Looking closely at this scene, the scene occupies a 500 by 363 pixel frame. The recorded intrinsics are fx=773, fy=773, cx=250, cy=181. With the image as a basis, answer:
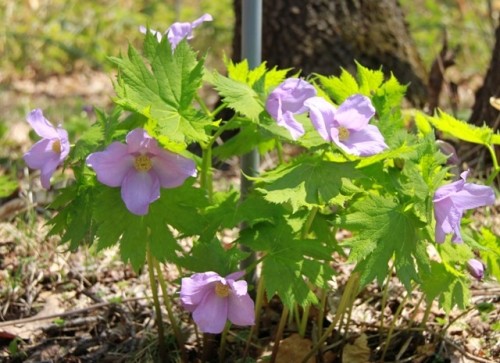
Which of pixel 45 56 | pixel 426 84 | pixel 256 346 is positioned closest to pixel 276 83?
pixel 256 346

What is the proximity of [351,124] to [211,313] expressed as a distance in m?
0.48

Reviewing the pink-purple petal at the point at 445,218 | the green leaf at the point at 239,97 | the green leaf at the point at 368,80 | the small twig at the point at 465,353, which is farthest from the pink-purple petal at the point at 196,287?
the small twig at the point at 465,353

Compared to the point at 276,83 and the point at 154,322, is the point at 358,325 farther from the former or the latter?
the point at 276,83

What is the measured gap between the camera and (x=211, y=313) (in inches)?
62.7

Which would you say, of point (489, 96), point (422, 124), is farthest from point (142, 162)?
point (489, 96)

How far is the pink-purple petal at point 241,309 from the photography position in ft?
5.21

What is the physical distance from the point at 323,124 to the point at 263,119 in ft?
0.55

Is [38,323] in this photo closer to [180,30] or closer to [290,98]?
[180,30]

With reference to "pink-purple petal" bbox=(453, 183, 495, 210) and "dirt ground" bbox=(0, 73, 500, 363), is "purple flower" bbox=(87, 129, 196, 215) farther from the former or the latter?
"pink-purple petal" bbox=(453, 183, 495, 210)

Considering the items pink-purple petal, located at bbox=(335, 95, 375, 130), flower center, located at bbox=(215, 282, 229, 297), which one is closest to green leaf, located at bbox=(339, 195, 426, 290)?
pink-purple petal, located at bbox=(335, 95, 375, 130)

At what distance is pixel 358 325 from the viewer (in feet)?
6.95

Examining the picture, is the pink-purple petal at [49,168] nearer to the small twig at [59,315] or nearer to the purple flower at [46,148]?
the purple flower at [46,148]

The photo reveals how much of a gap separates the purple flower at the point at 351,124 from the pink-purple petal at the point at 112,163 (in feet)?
1.25

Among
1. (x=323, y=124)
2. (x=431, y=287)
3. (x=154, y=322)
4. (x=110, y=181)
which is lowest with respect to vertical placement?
(x=154, y=322)
